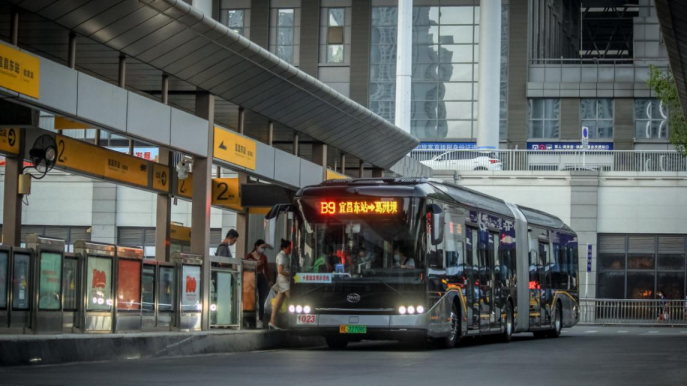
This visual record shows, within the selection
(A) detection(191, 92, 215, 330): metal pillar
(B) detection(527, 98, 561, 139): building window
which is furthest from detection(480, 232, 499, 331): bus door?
(B) detection(527, 98, 561, 139): building window

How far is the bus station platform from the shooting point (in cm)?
1449

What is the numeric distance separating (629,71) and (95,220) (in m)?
39.5

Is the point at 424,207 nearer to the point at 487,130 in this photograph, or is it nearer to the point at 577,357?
the point at 577,357

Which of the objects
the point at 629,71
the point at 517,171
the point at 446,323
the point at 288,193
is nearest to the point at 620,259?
the point at 517,171

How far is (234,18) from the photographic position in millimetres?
83312

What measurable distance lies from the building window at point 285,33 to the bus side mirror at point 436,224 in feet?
201

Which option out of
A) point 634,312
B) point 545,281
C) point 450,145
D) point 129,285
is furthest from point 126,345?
point 450,145

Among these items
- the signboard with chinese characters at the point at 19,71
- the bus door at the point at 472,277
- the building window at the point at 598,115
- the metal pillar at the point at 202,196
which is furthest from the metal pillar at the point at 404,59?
the signboard with chinese characters at the point at 19,71

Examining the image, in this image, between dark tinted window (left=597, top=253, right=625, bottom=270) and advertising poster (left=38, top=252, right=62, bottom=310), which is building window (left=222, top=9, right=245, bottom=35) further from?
advertising poster (left=38, top=252, right=62, bottom=310)

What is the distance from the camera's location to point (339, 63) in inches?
3214

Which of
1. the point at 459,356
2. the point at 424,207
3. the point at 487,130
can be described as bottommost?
the point at 459,356

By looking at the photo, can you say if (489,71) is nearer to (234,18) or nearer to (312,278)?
(234,18)

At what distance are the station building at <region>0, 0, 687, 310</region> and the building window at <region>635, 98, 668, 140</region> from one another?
0.40 ft

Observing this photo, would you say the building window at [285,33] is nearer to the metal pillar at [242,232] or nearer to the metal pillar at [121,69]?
the metal pillar at [242,232]
